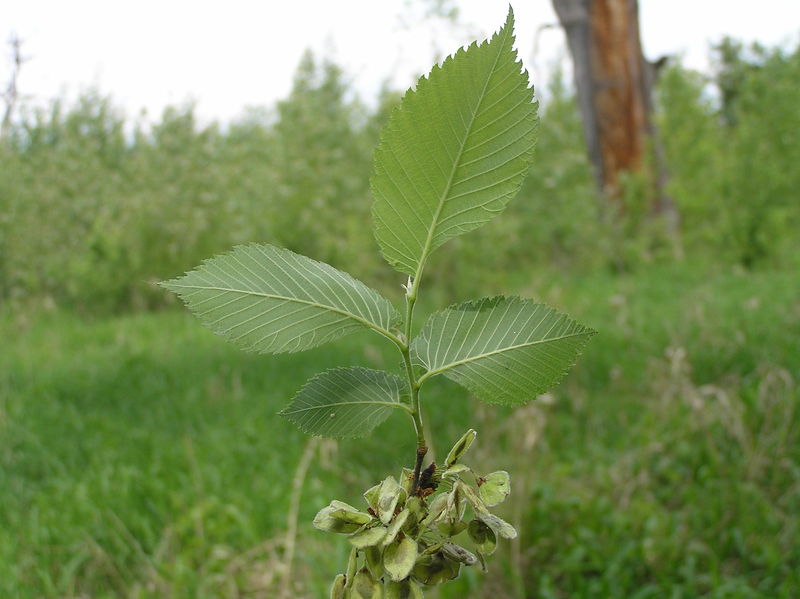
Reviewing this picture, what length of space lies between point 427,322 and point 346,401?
0.18 feet

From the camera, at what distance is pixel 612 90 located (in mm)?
7223

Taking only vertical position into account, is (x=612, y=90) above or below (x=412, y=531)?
above

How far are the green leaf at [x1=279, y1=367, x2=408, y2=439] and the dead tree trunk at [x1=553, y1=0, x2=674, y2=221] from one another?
22.9 ft

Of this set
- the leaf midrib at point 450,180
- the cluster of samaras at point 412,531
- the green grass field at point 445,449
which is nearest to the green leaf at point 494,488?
the cluster of samaras at point 412,531

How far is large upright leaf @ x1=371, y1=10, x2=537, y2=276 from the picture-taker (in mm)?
316

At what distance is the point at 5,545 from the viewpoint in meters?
2.54

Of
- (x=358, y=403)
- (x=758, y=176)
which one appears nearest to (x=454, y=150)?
(x=358, y=403)

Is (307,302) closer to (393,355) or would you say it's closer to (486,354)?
(486,354)

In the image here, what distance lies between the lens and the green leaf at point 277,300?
340 millimetres

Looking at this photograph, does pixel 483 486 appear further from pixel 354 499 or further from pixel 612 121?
pixel 612 121

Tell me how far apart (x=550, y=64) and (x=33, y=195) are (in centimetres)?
687

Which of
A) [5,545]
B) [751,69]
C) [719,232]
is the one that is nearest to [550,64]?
[751,69]

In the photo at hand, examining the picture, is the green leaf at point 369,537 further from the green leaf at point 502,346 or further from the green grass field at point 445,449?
the green grass field at point 445,449

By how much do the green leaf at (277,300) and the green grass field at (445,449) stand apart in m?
1.94
